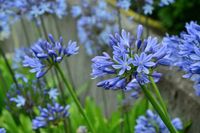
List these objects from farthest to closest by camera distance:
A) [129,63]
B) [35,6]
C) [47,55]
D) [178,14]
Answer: [178,14], [35,6], [47,55], [129,63]

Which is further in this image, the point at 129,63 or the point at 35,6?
the point at 35,6

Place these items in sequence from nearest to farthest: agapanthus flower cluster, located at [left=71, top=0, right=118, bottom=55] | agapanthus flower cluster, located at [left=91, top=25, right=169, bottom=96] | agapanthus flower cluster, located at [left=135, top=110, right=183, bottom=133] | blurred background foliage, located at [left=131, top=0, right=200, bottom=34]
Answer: agapanthus flower cluster, located at [left=91, top=25, right=169, bottom=96] → agapanthus flower cluster, located at [left=135, top=110, right=183, bottom=133] → agapanthus flower cluster, located at [left=71, top=0, right=118, bottom=55] → blurred background foliage, located at [left=131, top=0, right=200, bottom=34]

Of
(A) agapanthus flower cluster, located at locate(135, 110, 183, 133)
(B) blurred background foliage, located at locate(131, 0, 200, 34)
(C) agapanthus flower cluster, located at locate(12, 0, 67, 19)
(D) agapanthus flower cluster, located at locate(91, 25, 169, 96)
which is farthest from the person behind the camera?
(B) blurred background foliage, located at locate(131, 0, 200, 34)

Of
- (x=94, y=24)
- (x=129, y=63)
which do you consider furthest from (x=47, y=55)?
(x=94, y=24)

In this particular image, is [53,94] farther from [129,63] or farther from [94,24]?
[94,24]

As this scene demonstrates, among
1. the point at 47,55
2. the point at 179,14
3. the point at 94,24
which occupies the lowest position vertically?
the point at 47,55

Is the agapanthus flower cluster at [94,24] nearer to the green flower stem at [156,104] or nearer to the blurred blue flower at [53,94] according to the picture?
the blurred blue flower at [53,94]

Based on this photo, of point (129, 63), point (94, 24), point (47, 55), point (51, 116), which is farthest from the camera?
point (94, 24)

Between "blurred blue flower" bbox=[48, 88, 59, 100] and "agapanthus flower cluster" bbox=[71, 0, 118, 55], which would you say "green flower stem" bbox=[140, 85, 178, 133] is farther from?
"agapanthus flower cluster" bbox=[71, 0, 118, 55]

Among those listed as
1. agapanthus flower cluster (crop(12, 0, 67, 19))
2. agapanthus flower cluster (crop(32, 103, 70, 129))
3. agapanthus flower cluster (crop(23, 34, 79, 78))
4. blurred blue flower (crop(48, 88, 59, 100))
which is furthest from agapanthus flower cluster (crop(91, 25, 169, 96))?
agapanthus flower cluster (crop(12, 0, 67, 19))
